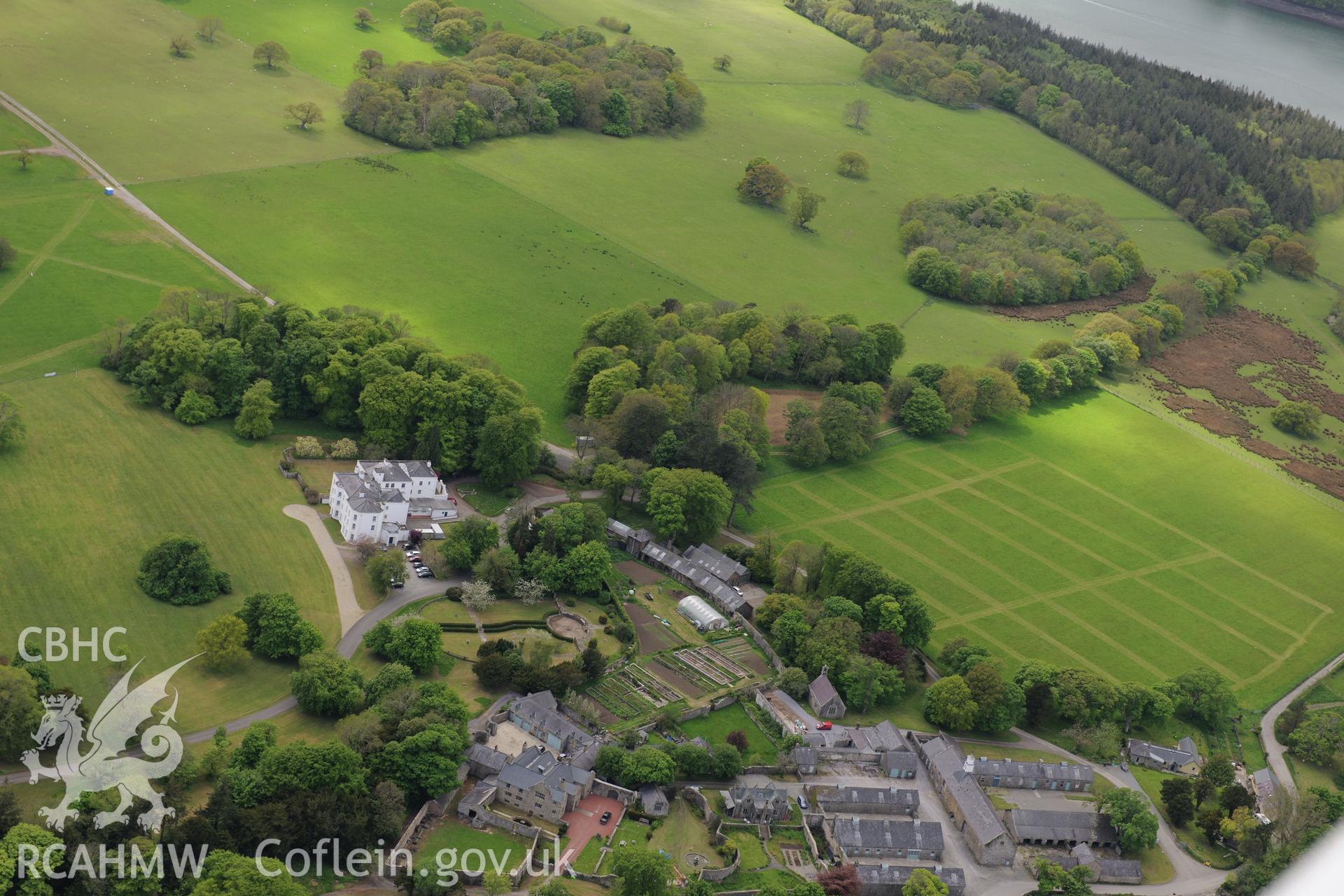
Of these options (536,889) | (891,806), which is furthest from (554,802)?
(891,806)

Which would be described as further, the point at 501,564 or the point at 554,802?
the point at 501,564

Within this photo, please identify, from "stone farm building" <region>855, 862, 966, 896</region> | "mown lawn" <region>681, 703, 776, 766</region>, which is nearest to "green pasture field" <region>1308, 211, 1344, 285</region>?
"mown lawn" <region>681, 703, 776, 766</region>

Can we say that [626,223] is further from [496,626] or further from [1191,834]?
[1191,834]

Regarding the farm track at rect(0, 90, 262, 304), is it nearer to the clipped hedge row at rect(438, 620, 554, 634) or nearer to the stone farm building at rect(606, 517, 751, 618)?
the stone farm building at rect(606, 517, 751, 618)

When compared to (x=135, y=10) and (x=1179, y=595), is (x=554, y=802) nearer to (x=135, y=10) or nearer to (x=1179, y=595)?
(x=1179, y=595)

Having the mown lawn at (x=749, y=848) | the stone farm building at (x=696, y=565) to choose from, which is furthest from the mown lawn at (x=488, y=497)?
the mown lawn at (x=749, y=848)

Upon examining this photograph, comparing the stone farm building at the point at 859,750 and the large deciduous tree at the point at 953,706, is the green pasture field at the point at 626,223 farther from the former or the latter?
the large deciduous tree at the point at 953,706

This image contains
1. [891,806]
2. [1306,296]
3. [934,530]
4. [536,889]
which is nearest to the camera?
[536,889]

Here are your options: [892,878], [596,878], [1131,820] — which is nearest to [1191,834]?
[1131,820]
